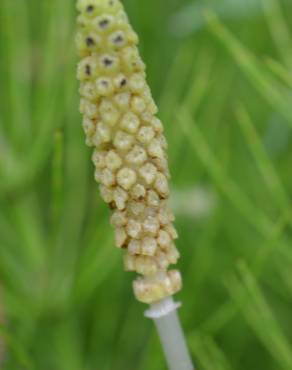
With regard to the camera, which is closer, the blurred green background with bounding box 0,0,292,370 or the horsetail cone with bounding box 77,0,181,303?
the horsetail cone with bounding box 77,0,181,303

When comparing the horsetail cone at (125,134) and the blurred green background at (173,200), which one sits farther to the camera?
the blurred green background at (173,200)

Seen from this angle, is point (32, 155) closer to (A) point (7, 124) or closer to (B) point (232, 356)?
(A) point (7, 124)

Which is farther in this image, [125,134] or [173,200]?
[173,200]
